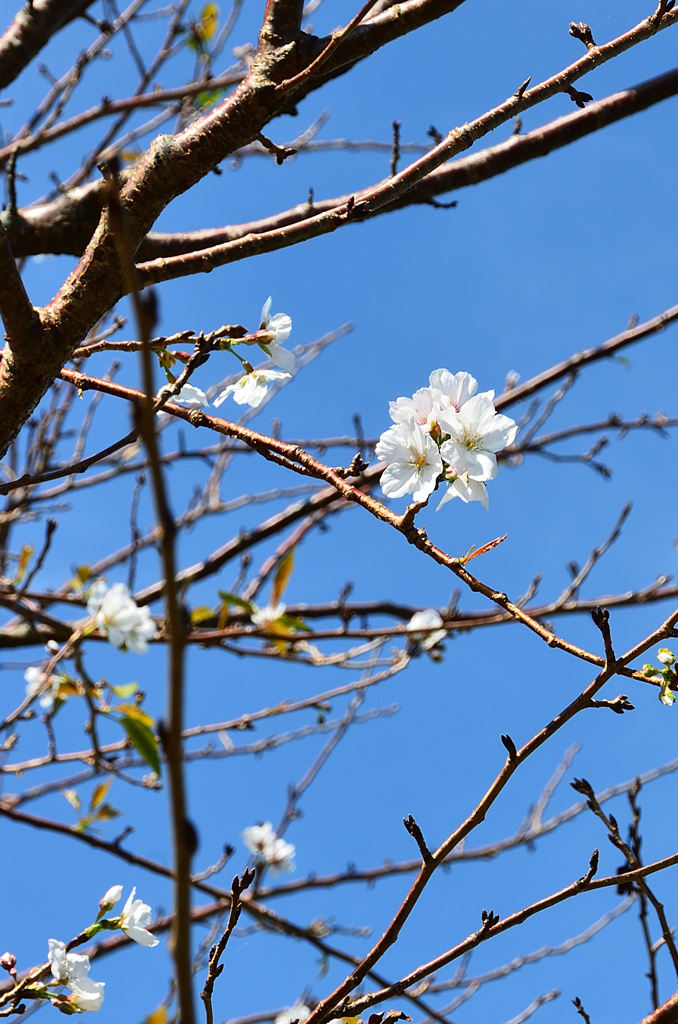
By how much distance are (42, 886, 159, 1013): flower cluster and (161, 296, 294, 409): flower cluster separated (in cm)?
93

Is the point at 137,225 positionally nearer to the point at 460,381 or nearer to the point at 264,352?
the point at 264,352

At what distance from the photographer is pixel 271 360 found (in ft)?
4.75

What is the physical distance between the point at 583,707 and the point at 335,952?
1417mm

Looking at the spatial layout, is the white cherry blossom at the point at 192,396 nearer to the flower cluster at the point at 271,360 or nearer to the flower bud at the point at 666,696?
the flower cluster at the point at 271,360

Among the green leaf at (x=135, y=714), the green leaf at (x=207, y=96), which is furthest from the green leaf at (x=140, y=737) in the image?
the green leaf at (x=207, y=96)

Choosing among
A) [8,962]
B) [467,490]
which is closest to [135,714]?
[8,962]

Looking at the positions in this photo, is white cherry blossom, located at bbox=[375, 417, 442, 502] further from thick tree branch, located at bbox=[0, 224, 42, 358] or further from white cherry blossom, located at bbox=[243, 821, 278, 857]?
white cherry blossom, located at bbox=[243, 821, 278, 857]

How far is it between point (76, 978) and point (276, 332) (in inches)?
48.1

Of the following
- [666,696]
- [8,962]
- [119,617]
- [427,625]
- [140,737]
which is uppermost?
[427,625]

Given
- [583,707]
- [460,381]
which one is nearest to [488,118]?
[460,381]

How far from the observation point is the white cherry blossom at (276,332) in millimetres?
1404

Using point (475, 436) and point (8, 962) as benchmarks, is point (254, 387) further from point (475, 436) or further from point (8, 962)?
point (8, 962)

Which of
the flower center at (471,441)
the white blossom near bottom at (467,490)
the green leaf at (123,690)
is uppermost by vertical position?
the green leaf at (123,690)

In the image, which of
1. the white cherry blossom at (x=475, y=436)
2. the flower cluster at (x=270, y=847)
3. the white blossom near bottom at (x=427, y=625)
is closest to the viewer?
the white cherry blossom at (x=475, y=436)
